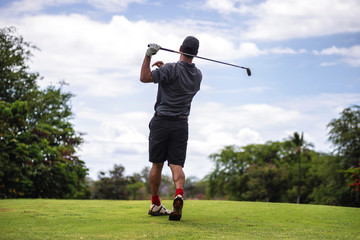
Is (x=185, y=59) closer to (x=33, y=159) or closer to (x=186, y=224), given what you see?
(x=186, y=224)

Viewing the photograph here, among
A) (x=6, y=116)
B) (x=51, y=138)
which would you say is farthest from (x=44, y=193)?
(x=51, y=138)

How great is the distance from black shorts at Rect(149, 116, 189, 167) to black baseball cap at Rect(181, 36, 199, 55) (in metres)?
0.89

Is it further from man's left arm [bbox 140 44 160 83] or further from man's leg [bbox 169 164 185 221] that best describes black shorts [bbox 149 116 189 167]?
man's left arm [bbox 140 44 160 83]

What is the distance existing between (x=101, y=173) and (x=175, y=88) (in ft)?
124

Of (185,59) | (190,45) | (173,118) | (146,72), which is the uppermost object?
(190,45)

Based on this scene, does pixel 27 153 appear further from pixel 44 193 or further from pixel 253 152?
pixel 253 152

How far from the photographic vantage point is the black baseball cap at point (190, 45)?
532 cm

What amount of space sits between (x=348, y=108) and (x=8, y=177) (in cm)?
3253

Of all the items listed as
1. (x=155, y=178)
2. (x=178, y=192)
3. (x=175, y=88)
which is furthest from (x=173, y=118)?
(x=178, y=192)

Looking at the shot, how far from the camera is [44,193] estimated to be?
17125 mm

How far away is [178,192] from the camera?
16.3ft

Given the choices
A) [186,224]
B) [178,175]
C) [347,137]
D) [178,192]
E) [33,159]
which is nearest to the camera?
[186,224]

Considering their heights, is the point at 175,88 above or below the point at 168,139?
above

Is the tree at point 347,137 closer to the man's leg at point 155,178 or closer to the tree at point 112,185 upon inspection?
the tree at point 112,185
